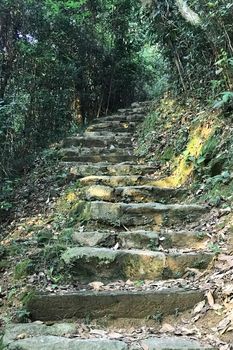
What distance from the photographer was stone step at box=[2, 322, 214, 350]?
257 cm

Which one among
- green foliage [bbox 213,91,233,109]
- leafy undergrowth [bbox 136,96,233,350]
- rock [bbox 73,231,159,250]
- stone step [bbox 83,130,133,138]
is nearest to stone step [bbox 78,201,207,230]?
leafy undergrowth [bbox 136,96,233,350]

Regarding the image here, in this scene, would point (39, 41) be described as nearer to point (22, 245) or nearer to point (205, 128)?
point (205, 128)

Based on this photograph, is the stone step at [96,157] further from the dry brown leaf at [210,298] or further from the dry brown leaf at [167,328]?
the dry brown leaf at [167,328]

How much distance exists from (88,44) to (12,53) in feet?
10.6

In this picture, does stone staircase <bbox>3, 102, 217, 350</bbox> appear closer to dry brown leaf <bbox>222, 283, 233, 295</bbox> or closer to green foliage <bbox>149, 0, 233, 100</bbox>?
dry brown leaf <bbox>222, 283, 233, 295</bbox>

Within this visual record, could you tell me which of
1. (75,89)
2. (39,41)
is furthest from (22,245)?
(75,89)

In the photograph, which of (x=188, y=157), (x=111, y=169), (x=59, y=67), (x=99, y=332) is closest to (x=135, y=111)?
(x=59, y=67)

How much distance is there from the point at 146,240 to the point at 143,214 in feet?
1.95

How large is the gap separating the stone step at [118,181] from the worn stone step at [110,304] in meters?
2.60

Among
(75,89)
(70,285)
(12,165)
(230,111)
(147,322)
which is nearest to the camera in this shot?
(147,322)

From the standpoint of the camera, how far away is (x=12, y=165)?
7188 millimetres

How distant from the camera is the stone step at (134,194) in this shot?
5.10m

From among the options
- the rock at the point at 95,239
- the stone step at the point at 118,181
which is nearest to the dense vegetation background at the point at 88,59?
the stone step at the point at 118,181

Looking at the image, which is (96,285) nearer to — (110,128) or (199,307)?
(199,307)
